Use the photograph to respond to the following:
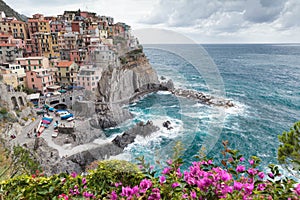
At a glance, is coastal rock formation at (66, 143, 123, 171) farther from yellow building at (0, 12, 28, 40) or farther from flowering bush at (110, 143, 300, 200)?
yellow building at (0, 12, 28, 40)

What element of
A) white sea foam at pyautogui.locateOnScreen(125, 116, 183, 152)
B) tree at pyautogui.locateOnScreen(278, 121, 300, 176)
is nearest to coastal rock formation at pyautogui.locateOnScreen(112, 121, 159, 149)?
white sea foam at pyautogui.locateOnScreen(125, 116, 183, 152)

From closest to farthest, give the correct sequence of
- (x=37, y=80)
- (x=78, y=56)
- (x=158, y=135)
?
(x=158, y=135), (x=37, y=80), (x=78, y=56)

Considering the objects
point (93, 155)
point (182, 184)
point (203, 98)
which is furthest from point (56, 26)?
point (182, 184)

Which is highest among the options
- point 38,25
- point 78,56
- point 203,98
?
point 38,25

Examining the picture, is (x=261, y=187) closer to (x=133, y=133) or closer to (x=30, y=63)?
(x=133, y=133)

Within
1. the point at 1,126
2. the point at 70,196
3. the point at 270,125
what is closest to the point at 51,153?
the point at 1,126

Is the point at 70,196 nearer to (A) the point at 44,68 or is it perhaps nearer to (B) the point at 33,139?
(B) the point at 33,139
